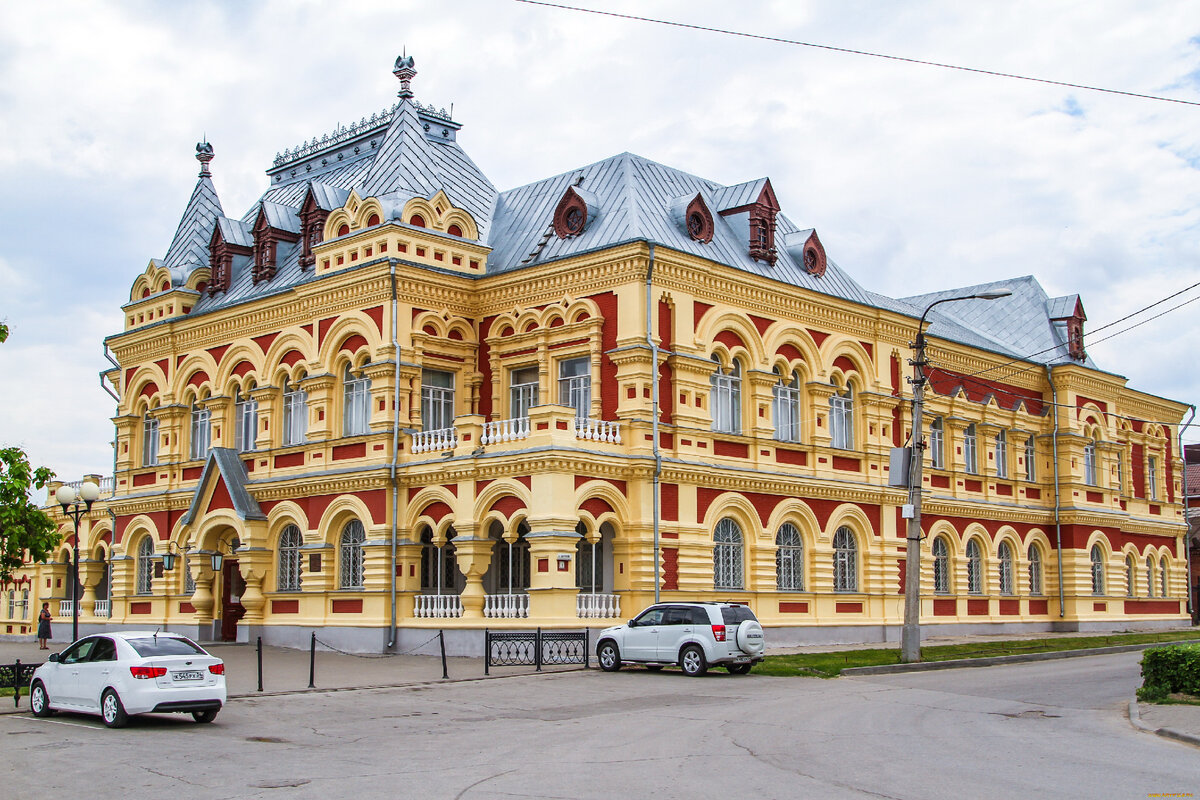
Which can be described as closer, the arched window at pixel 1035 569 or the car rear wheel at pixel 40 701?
the car rear wheel at pixel 40 701

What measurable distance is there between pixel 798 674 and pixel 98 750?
48.1 ft

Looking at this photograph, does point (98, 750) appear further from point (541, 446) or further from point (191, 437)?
point (191, 437)

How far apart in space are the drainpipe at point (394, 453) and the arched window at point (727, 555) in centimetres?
841

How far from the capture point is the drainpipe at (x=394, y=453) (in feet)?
112

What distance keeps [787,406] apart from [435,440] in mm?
10313

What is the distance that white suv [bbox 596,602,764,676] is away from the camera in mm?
26406

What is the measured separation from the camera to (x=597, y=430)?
32.7 meters

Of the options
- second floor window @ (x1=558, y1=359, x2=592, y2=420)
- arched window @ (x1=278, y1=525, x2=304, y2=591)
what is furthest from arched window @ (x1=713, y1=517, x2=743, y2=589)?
arched window @ (x1=278, y1=525, x2=304, y2=591)

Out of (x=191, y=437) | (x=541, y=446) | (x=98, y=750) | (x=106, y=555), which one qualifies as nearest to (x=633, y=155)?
(x=541, y=446)

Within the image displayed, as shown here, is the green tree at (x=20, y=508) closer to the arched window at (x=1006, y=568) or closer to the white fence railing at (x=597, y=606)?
the white fence railing at (x=597, y=606)

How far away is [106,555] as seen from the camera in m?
45.3

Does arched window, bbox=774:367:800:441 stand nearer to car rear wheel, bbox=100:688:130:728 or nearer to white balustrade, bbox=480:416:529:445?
white balustrade, bbox=480:416:529:445

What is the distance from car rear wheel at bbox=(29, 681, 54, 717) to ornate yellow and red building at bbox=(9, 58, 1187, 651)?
12.8 meters


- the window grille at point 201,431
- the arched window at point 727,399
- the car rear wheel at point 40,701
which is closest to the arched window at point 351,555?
the window grille at point 201,431
